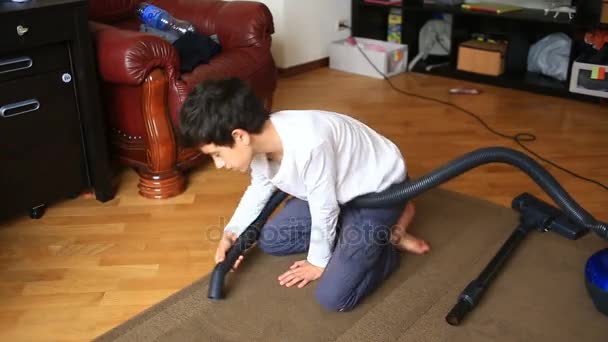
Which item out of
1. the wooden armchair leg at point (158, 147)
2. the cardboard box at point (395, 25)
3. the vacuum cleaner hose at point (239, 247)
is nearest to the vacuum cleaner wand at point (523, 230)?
the vacuum cleaner hose at point (239, 247)

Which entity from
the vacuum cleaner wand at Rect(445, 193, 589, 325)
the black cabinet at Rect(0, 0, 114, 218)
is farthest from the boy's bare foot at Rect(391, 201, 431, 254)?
the black cabinet at Rect(0, 0, 114, 218)

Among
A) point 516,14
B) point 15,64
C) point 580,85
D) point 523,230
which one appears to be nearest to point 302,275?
point 523,230

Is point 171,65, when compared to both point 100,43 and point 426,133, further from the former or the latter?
point 426,133

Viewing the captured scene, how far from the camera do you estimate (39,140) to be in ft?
7.08

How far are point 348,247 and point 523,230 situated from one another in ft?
2.16

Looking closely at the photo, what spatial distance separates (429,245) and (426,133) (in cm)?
106

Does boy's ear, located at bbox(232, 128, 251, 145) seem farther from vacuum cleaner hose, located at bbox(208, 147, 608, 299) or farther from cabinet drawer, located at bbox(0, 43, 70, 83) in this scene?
cabinet drawer, located at bbox(0, 43, 70, 83)

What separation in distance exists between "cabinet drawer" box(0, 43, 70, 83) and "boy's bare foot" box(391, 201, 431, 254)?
48.7 inches

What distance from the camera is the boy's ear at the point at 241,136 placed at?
1.51 m

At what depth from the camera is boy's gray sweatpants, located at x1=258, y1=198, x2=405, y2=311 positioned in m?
1.72

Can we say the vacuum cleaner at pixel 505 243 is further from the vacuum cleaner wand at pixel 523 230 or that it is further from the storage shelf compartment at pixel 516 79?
the storage shelf compartment at pixel 516 79

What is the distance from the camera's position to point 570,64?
11.1 ft

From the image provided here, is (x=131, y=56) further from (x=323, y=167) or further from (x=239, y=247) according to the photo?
(x=323, y=167)

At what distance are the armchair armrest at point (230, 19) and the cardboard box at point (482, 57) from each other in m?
1.49
